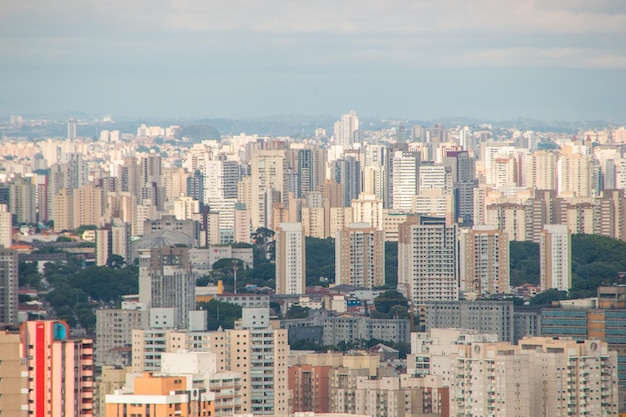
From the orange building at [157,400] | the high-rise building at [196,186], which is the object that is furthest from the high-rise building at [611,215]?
the orange building at [157,400]

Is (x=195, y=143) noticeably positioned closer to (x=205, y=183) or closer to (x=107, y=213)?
(x=205, y=183)

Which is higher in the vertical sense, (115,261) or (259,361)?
(115,261)

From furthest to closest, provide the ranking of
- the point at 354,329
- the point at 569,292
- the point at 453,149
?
the point at 453,149 → the point at 569,292 → the point at 354,329

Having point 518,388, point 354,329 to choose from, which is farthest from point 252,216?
point 518,388

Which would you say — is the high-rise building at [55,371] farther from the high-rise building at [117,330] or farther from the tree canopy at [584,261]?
the tree canopy at [584,261]

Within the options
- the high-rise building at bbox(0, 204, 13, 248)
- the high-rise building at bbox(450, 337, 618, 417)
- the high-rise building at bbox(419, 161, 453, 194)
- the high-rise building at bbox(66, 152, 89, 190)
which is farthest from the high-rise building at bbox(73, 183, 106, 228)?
the high-rise building at bbox(450, 337, 618, 417)

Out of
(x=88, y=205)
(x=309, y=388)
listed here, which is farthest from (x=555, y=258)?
(x=309, y=388)

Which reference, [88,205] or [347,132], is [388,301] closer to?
[88,205]
